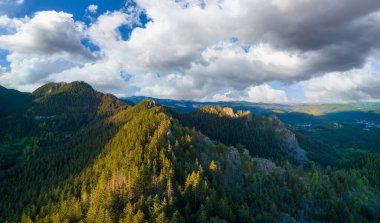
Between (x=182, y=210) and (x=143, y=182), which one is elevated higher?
(x=143, y=182)

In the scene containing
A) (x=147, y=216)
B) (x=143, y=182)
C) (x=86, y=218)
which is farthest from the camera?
(x=143, y=182)

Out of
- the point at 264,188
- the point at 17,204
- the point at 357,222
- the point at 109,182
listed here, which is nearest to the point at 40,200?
the point at 17,204

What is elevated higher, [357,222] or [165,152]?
[165,152]

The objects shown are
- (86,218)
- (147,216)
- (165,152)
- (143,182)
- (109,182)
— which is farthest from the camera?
(165,152)

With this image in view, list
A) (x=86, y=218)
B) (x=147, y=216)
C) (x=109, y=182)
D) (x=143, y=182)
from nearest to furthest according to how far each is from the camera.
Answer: (x=147, y=216) → (x=86, y=218) → (x=143, y=182) → (x=109, y=182)

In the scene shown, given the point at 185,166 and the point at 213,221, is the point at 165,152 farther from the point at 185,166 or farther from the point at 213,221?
the point at 213,221

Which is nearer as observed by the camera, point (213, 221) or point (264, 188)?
point (213, 221)

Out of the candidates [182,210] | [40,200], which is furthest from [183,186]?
[40,200]

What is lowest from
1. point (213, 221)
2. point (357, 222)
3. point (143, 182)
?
point (357, 222)

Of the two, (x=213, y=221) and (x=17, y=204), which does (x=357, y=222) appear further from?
(x=17, y=204)

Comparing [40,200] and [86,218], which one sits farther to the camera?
[40,200]
